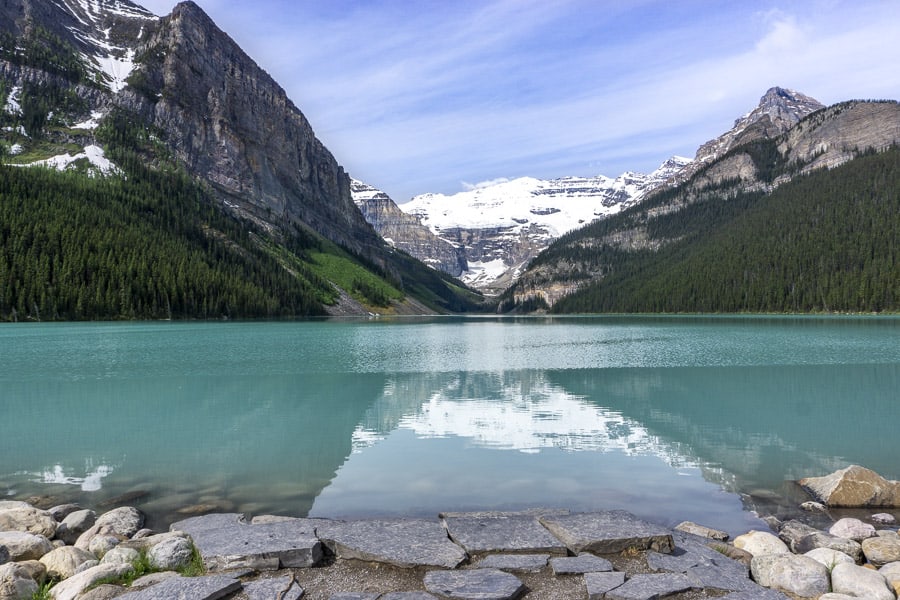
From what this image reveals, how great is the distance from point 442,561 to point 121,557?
5.49m

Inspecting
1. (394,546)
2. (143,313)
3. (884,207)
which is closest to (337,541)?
(394,546)

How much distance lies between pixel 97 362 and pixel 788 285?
18997cm

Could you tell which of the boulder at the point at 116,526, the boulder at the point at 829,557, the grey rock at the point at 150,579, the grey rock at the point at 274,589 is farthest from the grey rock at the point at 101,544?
the boulder at the point at 829,557

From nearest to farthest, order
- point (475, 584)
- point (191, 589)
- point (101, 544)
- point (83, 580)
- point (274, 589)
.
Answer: point (191, 589), point (274, 589), point (475, 584), point (83, 580), point (101, 544)

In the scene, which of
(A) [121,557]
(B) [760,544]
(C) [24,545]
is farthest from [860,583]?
(C) [24,545]

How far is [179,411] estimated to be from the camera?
2906cm

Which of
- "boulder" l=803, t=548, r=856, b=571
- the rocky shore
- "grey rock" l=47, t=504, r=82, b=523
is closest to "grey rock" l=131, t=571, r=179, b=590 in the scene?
the rocky shore

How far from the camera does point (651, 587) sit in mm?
8281

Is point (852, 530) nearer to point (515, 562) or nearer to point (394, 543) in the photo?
point (515, 562)

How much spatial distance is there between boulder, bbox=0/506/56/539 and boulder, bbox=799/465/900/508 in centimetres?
1880

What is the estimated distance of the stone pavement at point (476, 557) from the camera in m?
8.18

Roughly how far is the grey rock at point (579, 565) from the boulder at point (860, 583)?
3835 millimetres

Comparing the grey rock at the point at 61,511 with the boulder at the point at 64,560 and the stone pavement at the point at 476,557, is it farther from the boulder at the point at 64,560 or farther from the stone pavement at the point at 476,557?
the stone pavement at the point at 476,557

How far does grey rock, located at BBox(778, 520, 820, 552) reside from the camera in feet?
40.2
